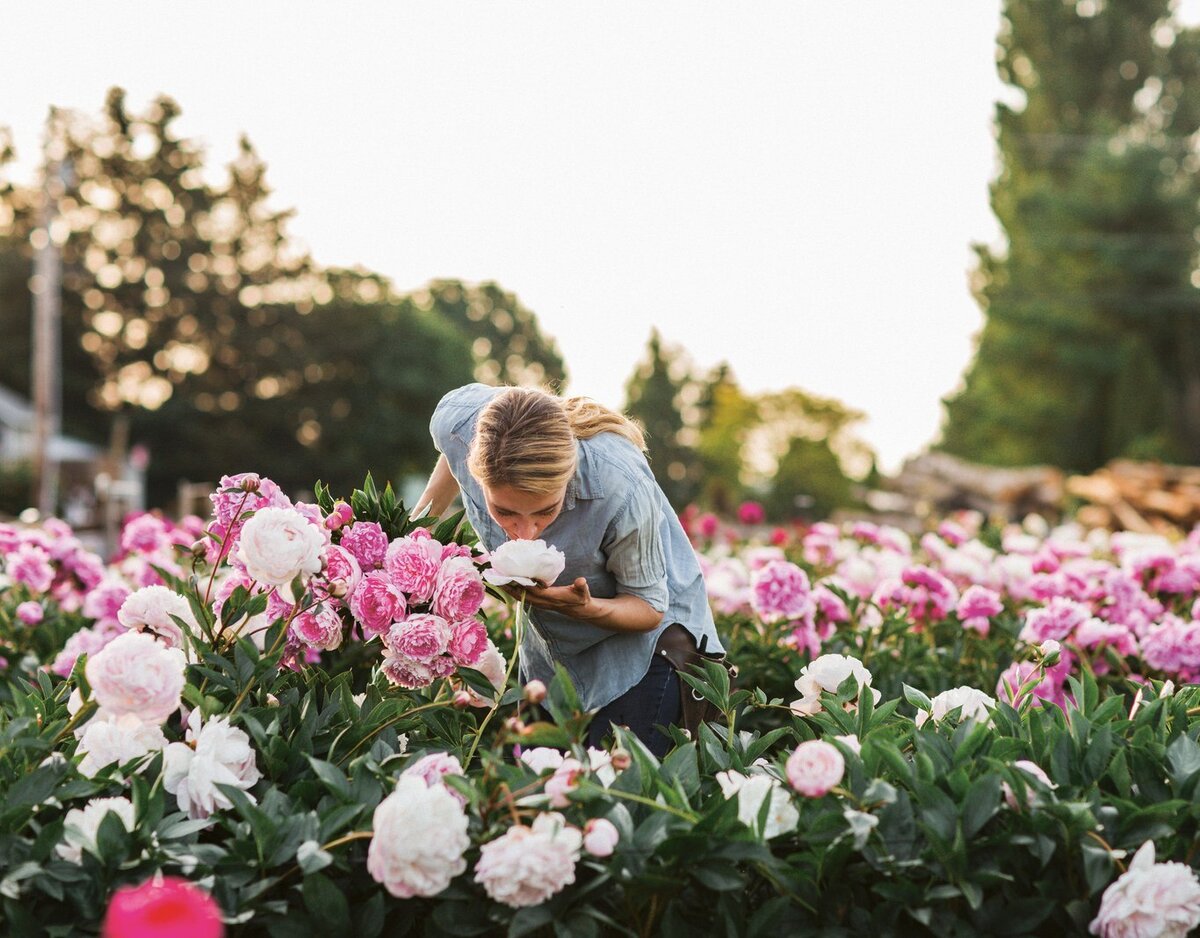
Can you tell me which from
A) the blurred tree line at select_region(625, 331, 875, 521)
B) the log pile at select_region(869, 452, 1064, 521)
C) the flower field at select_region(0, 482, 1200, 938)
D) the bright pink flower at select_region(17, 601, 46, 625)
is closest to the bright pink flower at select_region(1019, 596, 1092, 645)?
the flower field at select_region(0, 482, 1200, 938)

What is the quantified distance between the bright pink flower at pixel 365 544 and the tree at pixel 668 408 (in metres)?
48.1

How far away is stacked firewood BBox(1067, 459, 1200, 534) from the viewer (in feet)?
37.0

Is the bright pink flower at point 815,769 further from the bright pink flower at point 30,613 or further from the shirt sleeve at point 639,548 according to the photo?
the bright pink flower at point 30,613

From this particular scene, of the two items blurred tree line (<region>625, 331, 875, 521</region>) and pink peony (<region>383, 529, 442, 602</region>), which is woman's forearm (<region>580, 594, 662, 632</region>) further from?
blurred tree line (<region>625, 331, 875, 521</region>)

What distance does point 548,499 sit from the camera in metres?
2.48

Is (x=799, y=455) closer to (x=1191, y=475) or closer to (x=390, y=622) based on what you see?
(x=1191, y=475)

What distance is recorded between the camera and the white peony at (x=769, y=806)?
1.94 metres

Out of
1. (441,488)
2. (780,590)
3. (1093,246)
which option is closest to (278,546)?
(441,488)

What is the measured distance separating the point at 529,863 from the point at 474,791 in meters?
0.17

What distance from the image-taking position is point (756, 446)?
156 ft

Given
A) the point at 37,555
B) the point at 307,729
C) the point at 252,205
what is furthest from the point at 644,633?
the point at 252,205

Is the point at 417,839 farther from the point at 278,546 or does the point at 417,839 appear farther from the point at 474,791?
the point at 278,546

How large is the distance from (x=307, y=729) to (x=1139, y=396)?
27809 mm

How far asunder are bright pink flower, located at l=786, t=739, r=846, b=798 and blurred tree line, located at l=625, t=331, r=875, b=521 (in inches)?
1397
